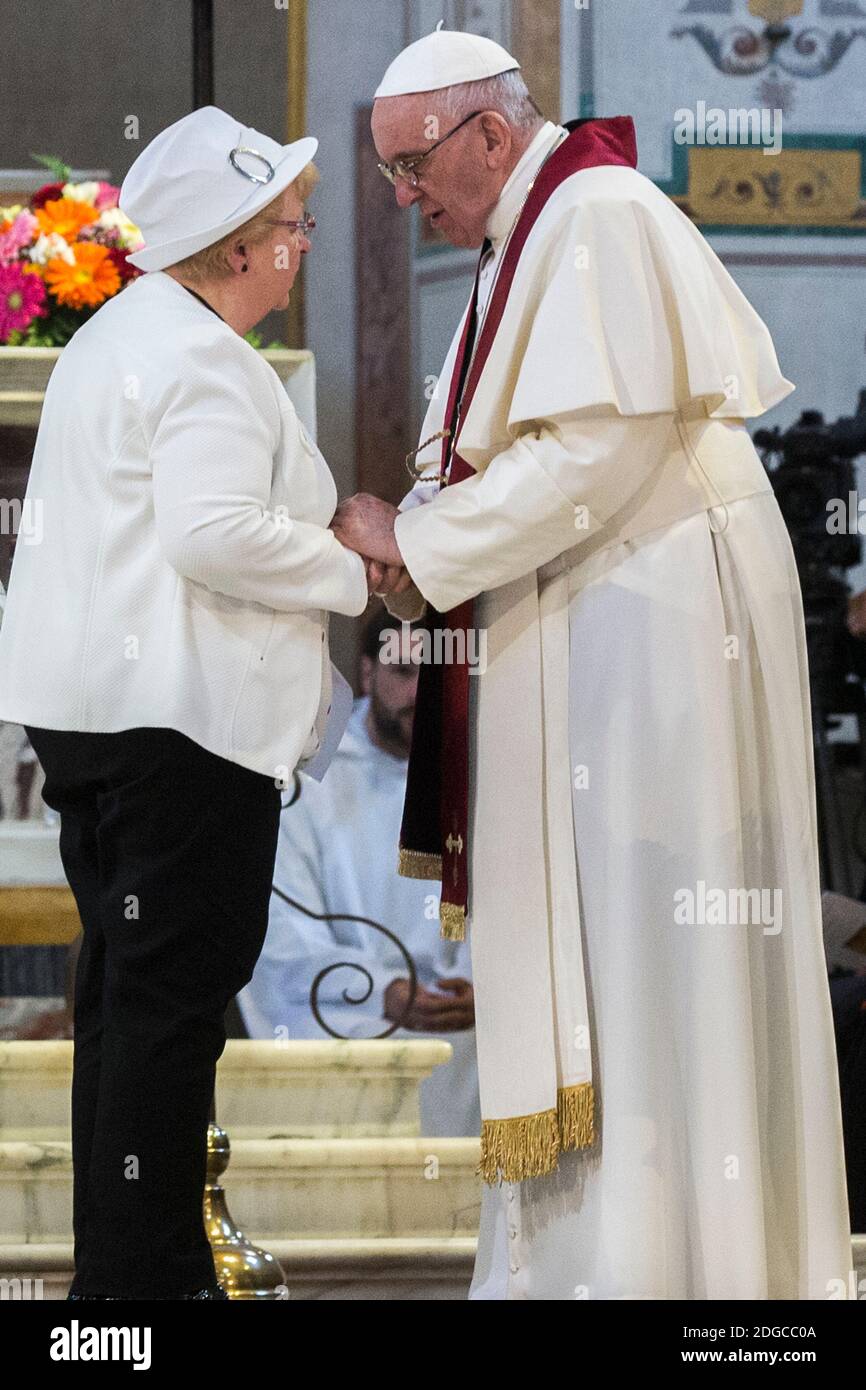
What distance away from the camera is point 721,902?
312 centimetres

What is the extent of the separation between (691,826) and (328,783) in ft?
10.6

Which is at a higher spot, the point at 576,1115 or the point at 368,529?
the point at 368,529

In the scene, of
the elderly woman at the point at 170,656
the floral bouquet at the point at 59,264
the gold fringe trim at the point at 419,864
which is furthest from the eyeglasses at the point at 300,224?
the floral bouquet at the point at 59,264

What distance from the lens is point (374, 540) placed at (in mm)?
3248

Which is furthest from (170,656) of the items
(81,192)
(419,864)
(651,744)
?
(81,192)

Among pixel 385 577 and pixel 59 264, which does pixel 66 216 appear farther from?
pixel 385 577

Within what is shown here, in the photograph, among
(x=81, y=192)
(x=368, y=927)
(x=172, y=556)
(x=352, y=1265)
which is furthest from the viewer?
(x=368, y=927)

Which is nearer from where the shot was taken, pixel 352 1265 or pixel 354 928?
pixel 352 1265

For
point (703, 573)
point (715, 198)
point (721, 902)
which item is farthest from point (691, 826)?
point (715, 198)

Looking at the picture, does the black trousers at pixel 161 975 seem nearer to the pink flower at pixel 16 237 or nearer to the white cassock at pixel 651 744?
the white cassock at pixel 651 744

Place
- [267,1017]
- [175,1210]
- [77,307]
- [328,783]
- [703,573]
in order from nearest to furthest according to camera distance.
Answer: [175,1210]
[703,573]
[77,307]
[267,1017]
[328,783]

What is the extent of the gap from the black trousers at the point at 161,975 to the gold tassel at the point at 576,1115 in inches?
21.7

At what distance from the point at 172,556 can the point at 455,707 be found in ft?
1.98

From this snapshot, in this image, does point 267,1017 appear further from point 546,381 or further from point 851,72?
point 851,72
